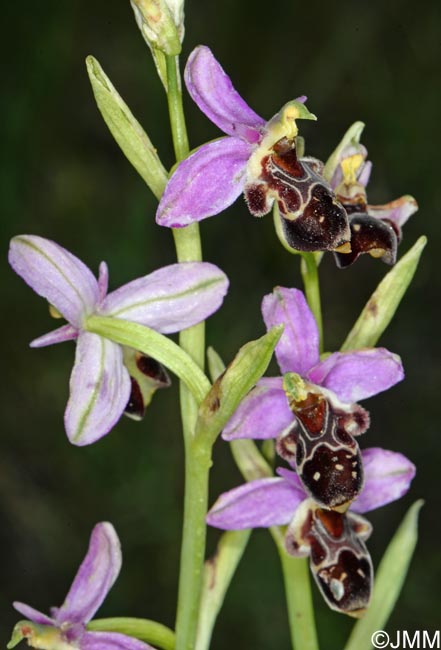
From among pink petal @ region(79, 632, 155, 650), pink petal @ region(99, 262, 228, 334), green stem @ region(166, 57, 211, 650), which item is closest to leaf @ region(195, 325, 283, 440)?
green stem @ region(166, 57, 211, 650)

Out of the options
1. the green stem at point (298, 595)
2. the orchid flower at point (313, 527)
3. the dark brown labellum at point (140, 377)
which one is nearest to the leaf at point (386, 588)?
the green stem at point (298, 595)

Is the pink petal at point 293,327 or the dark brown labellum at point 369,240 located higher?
the dark brown labellum at point 369,240

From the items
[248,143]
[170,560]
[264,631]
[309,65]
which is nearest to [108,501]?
[170,560]

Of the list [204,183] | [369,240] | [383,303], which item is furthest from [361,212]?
[204,183]

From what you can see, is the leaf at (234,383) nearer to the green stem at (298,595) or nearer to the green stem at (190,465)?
the green stem at (190,465)

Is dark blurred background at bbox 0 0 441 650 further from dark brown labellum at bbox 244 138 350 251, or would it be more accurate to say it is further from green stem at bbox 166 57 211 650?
dark brown labellum at bbox 244 138 350 251

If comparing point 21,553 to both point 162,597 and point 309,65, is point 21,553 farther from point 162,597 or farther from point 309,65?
point 309,65
